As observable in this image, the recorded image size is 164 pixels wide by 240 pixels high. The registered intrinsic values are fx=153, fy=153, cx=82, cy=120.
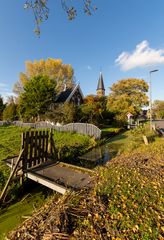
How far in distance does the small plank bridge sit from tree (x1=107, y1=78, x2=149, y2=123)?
61.1ft

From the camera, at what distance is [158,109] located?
64750 millimetres

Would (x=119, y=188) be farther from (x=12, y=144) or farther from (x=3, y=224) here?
(x=12, y=144)

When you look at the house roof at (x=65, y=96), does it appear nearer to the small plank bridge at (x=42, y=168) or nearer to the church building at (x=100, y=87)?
the church building at (x=100, y=87)

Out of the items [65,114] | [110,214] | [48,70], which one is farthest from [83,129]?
[48,70]

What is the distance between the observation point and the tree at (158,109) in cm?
6309

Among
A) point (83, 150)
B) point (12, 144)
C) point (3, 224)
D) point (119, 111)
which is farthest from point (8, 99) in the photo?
point (3, 224)

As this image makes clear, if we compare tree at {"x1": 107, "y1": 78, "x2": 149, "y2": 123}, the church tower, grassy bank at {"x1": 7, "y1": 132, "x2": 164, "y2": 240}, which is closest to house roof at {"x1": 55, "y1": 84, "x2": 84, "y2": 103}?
tree at {"x1": 107, "y1": 78, "x2": 149, "y2": 123}

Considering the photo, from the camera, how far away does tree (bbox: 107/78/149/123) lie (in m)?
27.7

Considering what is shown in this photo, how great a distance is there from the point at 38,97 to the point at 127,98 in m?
17.3

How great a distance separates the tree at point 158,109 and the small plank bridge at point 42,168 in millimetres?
65215

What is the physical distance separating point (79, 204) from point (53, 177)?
264cm

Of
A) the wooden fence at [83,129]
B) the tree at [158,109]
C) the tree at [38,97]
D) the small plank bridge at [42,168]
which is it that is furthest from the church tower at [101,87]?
the small plank bridge at [42,168]

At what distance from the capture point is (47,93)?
22.0m

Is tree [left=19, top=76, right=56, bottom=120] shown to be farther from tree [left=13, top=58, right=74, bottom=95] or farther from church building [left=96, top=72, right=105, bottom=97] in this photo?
church building [left=96, top=72, right=105, bottom=97]
